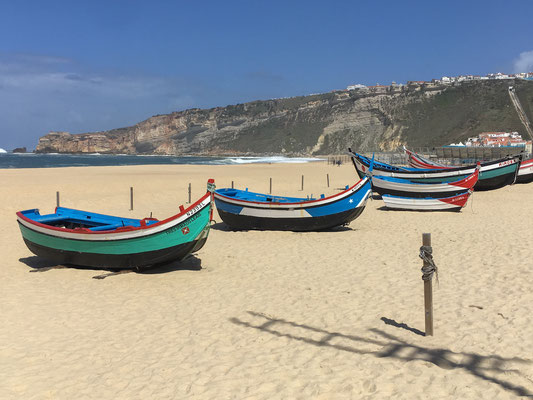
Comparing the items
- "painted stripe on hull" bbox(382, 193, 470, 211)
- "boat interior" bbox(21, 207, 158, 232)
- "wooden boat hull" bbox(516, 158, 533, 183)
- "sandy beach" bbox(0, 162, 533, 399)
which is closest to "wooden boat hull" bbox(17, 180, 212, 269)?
"sandy beach" bbox(0, 162, 533, 399)

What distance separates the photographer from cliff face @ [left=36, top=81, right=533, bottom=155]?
103312 mm

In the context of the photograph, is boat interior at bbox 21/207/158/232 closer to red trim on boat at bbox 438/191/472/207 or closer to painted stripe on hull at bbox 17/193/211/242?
painted stripe on hull at bbox 17/193/211/242

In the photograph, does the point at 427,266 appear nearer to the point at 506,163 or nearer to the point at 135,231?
the point at 135,231

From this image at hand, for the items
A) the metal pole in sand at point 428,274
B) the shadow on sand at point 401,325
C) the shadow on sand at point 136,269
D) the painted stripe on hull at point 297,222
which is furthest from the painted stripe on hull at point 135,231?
the painted stripe on hull at point 297,222

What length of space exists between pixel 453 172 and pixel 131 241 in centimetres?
1932

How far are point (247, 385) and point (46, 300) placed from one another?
5.06 metres

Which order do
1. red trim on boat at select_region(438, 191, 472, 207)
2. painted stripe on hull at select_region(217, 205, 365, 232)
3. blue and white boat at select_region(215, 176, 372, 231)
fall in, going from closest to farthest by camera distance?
blue and white boat at select_region(215, 176, 372, 231), painted stripe on hull at select_region(217, 205, 365, 232), red trim on boat at select_region(438, 191, 472, 207)

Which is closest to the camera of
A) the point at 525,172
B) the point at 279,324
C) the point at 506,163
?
the point at 279,324

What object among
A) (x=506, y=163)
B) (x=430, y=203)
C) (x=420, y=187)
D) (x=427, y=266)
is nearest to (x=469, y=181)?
(x=420, y=187)

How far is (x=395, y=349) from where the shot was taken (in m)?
5.76

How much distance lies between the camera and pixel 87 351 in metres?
5.97

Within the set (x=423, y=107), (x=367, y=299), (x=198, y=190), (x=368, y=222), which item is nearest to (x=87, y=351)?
(x=367, y=299)

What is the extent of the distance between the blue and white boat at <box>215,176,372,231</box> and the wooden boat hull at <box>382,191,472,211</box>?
Result: 4994 mm

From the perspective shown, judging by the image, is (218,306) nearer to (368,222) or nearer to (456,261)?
(456,261)
